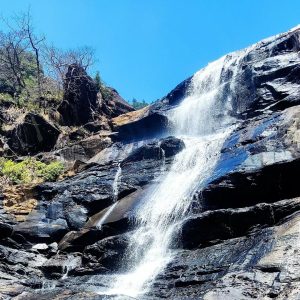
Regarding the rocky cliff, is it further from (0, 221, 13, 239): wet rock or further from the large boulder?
the large boulder

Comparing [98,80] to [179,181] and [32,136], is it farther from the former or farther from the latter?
[179,181]

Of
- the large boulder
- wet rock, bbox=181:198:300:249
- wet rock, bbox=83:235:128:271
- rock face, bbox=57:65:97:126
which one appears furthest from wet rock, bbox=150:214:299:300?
rock face, bbox=57:65:97:126

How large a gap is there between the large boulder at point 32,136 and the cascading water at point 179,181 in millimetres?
8704

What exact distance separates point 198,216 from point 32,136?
18.6 meters

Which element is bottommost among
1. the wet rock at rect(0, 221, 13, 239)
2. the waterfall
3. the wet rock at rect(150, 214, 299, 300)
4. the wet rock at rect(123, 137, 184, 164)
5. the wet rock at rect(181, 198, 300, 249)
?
the wet rock at rect(150, 214, 299, 300)

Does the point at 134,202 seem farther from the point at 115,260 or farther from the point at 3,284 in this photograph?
the point at 3,284

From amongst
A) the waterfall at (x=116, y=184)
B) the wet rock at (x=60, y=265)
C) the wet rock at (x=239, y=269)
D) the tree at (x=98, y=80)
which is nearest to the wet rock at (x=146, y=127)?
the waterfall at (x=116, y=184)

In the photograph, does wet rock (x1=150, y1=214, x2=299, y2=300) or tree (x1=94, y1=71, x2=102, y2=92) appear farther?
tree (x1=94, y1=71, x2=102, y2=92)

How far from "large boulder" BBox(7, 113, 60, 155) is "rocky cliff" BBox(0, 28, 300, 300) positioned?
9.49ft

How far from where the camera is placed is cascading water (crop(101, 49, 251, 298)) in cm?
1444

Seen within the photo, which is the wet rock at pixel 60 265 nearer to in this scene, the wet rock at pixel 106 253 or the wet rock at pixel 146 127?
the wet rock at pixel 106 253

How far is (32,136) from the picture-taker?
98.3 feet

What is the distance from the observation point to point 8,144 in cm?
2936

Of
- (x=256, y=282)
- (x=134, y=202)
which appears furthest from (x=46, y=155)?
(x=256, y=282)
